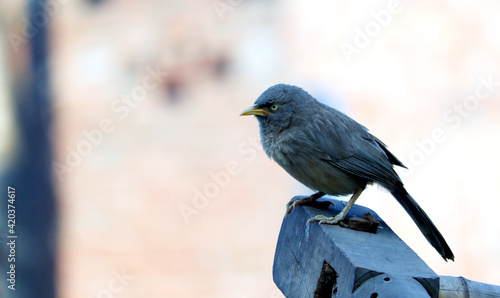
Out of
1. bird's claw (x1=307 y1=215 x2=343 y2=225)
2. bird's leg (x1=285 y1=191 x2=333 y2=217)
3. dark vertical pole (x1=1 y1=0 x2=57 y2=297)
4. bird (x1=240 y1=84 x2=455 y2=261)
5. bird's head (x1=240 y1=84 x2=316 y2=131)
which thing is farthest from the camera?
dark vertical pole (x1=1 y1=0 x2=57 y2=297)

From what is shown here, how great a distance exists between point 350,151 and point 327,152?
5.4 inches

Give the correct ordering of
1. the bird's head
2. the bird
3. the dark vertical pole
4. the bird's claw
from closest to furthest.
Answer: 1. the bird's claw
2. the bird
3. the bird's head
4. the dark vertical pole

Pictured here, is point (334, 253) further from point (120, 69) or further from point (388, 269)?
point (120, 69)

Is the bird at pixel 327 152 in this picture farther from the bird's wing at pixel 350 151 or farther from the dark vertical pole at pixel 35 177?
the dark vertical pole at pixel 35 177

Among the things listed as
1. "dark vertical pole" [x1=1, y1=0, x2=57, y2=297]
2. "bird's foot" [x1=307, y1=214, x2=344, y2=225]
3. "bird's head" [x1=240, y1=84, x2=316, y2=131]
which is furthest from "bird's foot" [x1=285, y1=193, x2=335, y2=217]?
"dark vertical pole" [x1=1, y1=0, x2=57, y2=297]

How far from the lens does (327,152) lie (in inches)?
147

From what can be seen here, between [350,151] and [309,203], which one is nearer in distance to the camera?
[309,203]

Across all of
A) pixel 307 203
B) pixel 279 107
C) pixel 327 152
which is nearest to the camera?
pixel 307 203

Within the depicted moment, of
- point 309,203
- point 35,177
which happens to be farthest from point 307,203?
point 35,177

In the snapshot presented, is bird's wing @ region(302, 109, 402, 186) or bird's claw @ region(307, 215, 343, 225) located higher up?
bird's wing @ region(302, 109, 402, 186)

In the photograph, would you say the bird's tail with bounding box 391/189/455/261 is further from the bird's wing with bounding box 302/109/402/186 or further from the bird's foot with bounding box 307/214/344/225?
the bird's foot with bounding box 307/214/344/225

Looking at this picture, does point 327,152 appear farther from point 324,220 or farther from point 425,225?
point 324,220

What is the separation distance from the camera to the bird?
3.69 m

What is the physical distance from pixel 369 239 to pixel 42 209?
15.7ft
